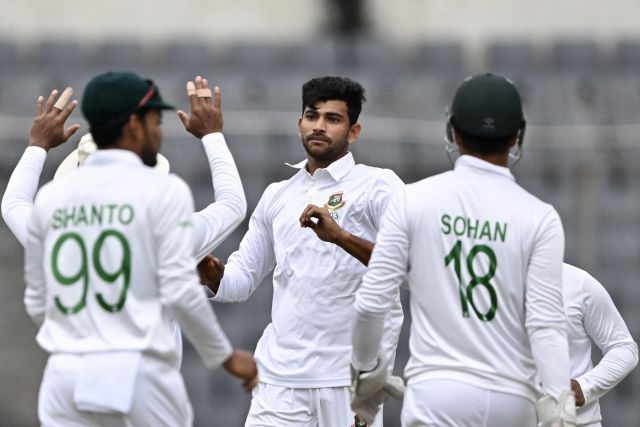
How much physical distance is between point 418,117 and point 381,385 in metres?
7.28

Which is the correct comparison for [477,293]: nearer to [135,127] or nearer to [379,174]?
[135,127]

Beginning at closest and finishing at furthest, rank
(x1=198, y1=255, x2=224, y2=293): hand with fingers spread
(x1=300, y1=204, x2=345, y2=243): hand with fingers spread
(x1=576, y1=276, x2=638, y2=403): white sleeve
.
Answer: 1. (x1=300, y1=204, x2=345, y2=243): hand with fingers spread
2. (x1=198, y1=255, x2=224, y2=293): hand with fingers spread
3. (x1=576, y1=276, x2=638, y2=403): white sleeve

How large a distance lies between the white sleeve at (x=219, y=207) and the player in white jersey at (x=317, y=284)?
2.41 feet

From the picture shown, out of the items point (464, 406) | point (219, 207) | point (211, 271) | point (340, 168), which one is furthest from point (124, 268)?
point (340, 168)

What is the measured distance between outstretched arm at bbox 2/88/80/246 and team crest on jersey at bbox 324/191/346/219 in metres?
1.20

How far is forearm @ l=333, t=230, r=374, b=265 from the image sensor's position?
18.6 feet

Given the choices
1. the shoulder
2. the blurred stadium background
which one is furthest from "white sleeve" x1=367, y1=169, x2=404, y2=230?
the blurred stadium background

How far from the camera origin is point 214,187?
5336mm

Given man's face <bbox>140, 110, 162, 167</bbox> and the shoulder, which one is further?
the shoulder

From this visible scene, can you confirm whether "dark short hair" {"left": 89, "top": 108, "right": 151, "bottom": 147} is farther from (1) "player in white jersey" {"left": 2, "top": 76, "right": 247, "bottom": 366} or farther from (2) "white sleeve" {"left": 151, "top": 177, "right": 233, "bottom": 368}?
(1) "player in white jersey" {"left": 2, "top": 76, "right": 247, "bottom": 366}

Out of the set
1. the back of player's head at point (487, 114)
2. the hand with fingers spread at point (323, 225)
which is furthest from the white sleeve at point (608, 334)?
the back of player's head at point (487, 114)

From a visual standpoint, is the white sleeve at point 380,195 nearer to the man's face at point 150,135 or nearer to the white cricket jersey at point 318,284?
the white cricket jersey at point 318,284

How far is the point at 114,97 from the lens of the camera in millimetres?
4609

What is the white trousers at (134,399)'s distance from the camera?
4500mm
